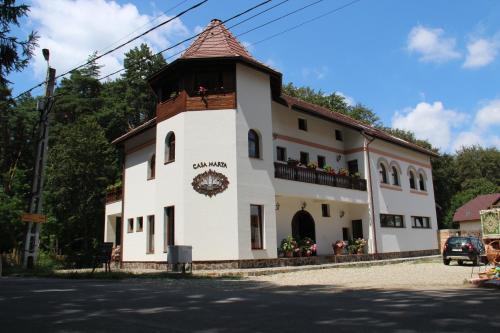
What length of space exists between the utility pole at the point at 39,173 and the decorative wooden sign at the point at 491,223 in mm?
17232

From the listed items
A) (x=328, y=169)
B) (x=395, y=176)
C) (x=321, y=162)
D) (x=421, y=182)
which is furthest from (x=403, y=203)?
(x=328, y=169)

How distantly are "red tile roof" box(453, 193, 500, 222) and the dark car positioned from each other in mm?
31041

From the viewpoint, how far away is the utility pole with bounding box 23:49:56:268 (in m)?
19.3

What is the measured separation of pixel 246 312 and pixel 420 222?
2690 cm

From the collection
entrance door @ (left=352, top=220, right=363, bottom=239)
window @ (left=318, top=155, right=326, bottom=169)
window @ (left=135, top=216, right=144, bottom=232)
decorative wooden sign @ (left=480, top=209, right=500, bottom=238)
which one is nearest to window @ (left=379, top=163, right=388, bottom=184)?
entrance door @ (left=352, top=220, right=363, bottom=239)

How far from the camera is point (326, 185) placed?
79.0 ft

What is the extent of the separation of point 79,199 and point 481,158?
2145 inches

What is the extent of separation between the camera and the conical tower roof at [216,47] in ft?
65.3

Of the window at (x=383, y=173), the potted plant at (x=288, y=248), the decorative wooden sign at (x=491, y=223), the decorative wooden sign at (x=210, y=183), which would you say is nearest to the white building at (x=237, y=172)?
the decorative wooden sign at (x=210, y=183)

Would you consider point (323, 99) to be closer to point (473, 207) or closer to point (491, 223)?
point (473, 207)

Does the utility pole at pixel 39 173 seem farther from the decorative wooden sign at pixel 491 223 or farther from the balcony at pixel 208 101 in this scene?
the decorative wooden sign at pixel 491 223

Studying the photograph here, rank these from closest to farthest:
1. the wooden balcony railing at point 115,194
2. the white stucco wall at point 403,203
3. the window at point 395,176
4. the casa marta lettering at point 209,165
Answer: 1. the casa marta lettering at point 209,165
2. the wooden balcony railing at point 115,194
3. the white stucco wall at point 403,203
4. the window at point 395,176

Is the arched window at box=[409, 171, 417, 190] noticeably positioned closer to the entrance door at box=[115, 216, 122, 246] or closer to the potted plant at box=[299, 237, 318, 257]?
the potted plant at box=[299, 237, 318, 257]

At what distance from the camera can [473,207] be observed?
5084cm
